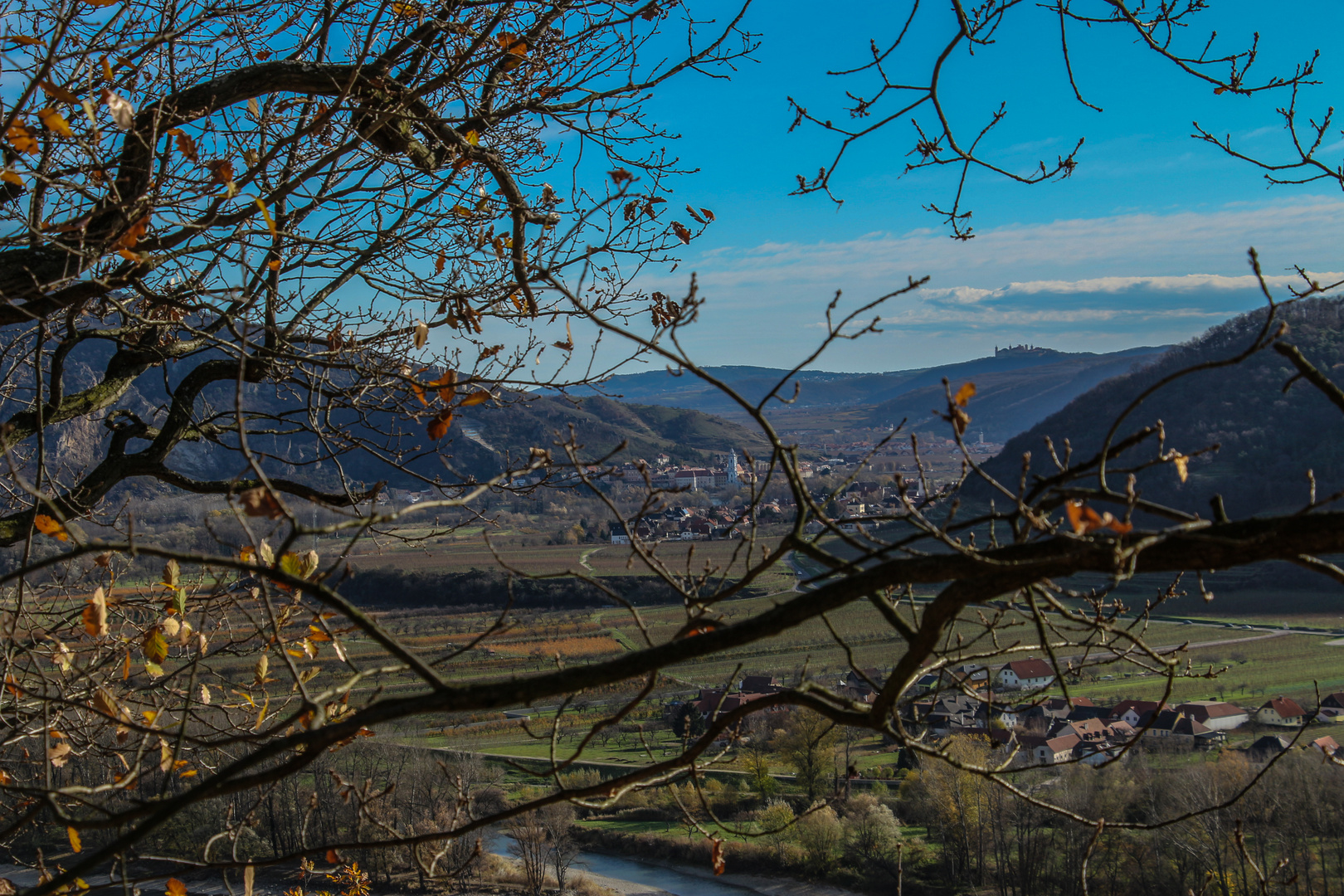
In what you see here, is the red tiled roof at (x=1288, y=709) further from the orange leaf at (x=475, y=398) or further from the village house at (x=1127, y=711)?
the orange leaf at (x=475, y=398)

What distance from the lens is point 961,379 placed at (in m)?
59.2

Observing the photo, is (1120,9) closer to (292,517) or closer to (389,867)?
(292,517)

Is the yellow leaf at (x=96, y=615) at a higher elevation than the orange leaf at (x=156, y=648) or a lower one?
higher

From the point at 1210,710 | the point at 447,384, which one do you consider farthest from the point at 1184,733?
the point at 447,384

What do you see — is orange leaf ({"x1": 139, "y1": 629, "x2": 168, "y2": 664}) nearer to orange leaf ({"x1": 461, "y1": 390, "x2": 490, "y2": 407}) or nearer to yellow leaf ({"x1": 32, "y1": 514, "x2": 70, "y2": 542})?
yellow leaf ({"x1": 32, "y1": 514, "x2": 70, "y2": 542})

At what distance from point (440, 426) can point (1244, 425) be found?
40544 millimetres

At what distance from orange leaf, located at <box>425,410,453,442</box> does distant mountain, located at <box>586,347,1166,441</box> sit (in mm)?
53690

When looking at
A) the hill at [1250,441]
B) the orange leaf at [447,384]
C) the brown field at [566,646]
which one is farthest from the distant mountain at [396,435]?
the hill at [1250,441]

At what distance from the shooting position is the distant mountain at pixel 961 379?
298 feet

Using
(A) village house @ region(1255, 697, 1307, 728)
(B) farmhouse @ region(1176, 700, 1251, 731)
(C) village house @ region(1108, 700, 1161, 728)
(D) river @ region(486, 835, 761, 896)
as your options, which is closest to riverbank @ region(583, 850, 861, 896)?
(D) river @ region(486, 835, 761, 896)

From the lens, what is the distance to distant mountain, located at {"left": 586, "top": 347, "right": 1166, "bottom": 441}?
298ft

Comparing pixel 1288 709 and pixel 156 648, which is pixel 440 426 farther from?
pixel 1288 709

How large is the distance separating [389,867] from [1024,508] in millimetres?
18620

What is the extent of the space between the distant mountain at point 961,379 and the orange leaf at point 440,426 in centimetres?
5369
